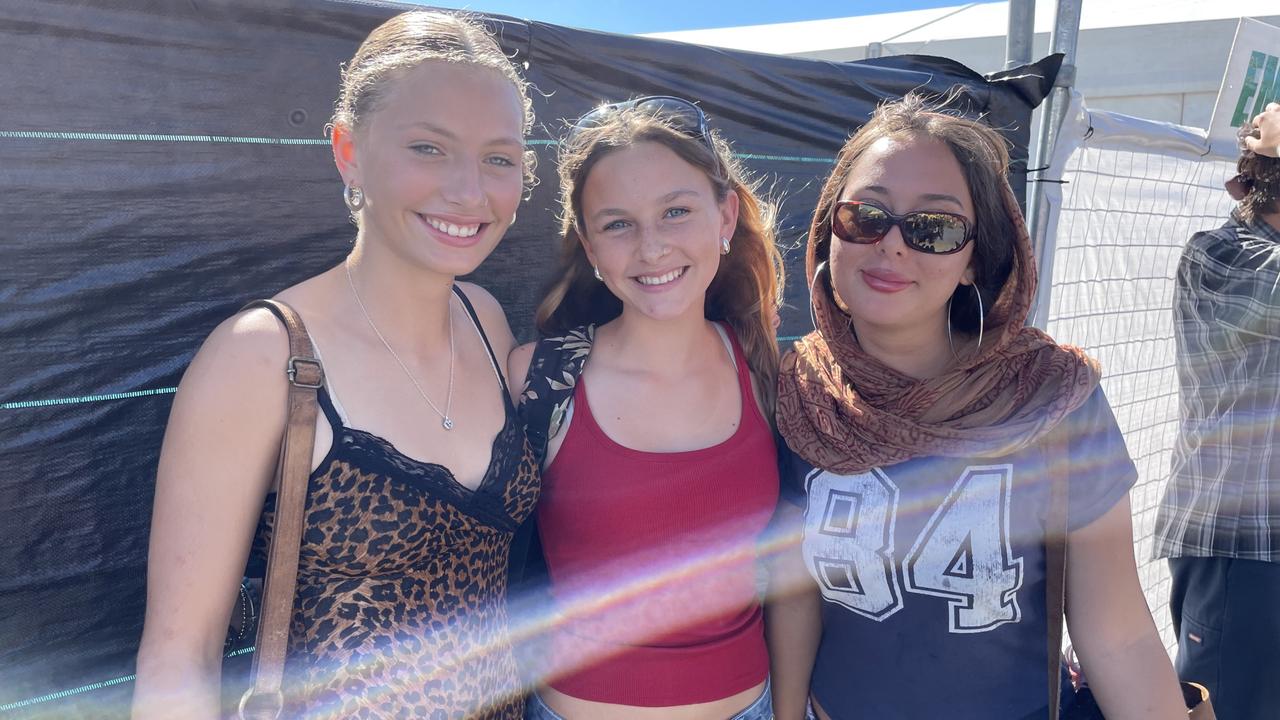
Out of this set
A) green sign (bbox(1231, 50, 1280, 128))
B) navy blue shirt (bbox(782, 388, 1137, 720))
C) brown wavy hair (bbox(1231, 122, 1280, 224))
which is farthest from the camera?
green sign (bbox(1231, 50, 1280, 128))

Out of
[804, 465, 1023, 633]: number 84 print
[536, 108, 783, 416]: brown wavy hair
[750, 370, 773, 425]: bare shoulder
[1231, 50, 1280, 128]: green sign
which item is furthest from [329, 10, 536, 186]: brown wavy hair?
[1231, 50, 1280, 128]: green sign

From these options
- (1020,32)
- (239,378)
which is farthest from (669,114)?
(1020,32)

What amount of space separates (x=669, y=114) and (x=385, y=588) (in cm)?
121

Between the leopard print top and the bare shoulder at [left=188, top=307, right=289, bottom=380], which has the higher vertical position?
the bare shoulder at [left=188, top=307, right=289, bottom=380]

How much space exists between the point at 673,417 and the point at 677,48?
3.66 feet

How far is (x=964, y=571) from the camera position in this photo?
1687mm

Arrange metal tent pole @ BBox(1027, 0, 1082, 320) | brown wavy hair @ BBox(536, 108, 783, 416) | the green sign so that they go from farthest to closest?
1. the green sign
2. metal tent pole @ BBox(1027, 0, 1082, 320)
3. brown wavy hair @ BBox(536, 108, 783, 416)

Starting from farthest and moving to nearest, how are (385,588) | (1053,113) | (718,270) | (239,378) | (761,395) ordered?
1. (1053,113)
2. (718,270)
3. (761,395)
4. (385,588)
5. (239,378)

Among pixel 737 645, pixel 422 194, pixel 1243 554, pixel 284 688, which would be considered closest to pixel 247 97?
pixel 422 194

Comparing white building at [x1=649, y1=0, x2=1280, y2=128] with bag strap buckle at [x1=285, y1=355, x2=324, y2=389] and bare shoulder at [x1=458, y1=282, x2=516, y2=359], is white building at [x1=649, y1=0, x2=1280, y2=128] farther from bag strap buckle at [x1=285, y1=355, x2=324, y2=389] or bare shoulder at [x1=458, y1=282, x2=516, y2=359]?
bag strap buckle at [x1=285, y1=355, x2=324, y2=389]

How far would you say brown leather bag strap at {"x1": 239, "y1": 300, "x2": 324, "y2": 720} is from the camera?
4.44 ft

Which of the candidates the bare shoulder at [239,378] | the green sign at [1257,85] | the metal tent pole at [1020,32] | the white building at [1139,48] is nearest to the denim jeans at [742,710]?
the bare shoulder at [239,378]

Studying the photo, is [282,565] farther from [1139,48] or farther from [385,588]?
[1139,48]

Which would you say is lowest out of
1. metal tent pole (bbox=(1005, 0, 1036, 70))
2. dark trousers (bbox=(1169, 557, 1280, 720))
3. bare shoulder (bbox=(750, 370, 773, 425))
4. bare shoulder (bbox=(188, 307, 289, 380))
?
dark trousers (bbox=(1169, 557, 1280, 720))
